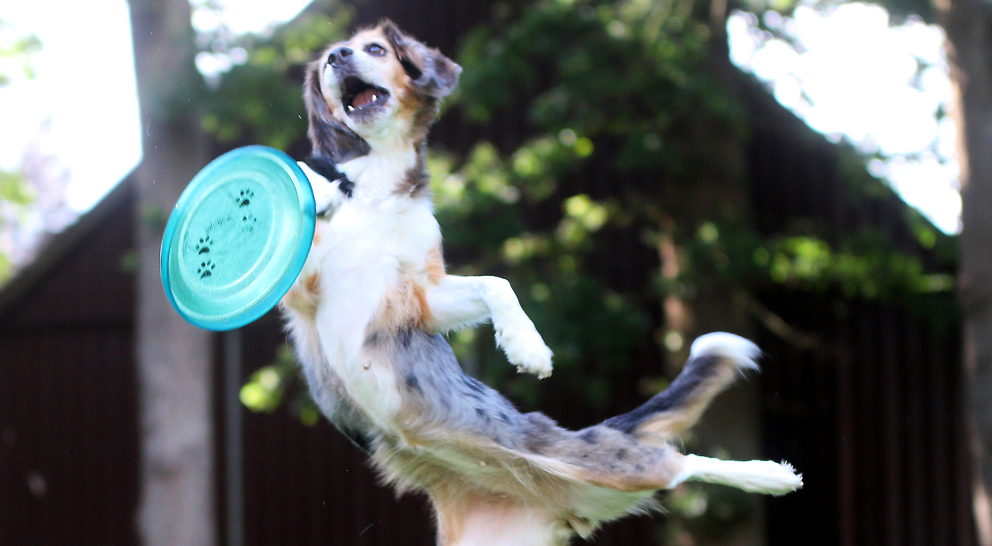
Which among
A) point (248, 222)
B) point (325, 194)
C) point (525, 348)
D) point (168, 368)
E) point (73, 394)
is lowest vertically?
point (73, 394)

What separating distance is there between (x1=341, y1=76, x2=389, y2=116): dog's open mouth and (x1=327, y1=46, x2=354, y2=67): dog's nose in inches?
1.6

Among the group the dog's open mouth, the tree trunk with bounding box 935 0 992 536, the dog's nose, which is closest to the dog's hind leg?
the dog's open mouth

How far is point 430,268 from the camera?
2082 millimetres

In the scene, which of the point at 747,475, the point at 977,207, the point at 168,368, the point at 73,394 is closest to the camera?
the point at 747,475

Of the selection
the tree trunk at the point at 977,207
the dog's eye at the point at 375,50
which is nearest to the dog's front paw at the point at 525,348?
the dog's eye at the point at 375,50

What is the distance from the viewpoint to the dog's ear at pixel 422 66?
84.2 inches

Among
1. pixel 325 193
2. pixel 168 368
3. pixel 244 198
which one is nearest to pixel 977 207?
pixel 325 193

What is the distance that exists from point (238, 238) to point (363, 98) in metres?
0.43

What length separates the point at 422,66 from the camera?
2.15m

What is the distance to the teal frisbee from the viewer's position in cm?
188

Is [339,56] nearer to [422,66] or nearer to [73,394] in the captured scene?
[422,66]

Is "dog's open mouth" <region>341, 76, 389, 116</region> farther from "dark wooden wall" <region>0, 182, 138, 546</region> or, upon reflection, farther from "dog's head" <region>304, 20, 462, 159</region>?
"dark wooden wall" <region>0, 182, 138, 546</region>

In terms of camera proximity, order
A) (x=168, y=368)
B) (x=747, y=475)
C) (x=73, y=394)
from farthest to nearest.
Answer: (x=73, y=394), (x=168, y=368), (x=747, y=475)

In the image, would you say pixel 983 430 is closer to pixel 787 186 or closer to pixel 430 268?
pixel 787 186
